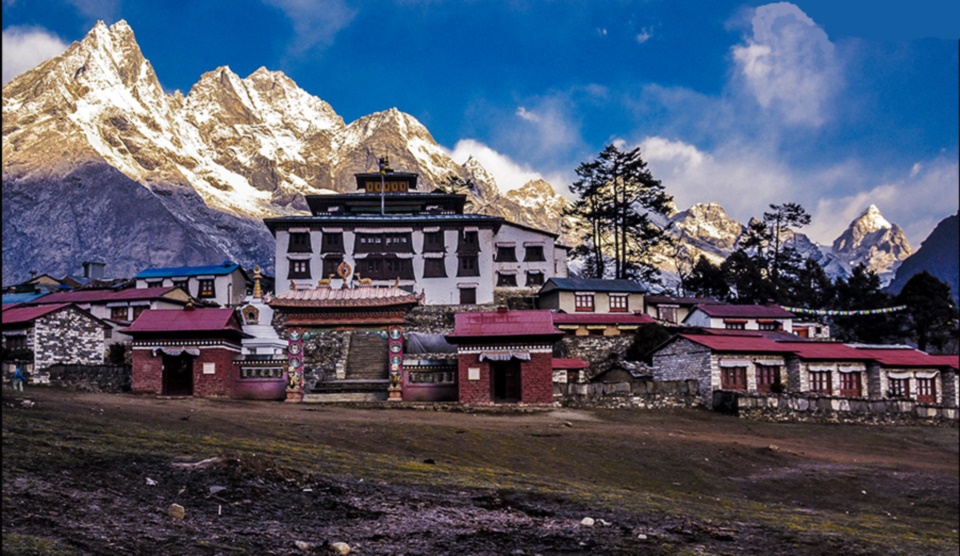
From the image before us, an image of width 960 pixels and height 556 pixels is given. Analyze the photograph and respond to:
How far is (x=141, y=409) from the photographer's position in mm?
25094

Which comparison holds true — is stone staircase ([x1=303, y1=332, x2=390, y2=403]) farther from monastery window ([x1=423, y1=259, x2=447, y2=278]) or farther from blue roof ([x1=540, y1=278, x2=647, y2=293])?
monastery window ([x1=423, y1=259, x2=447, y2=278])

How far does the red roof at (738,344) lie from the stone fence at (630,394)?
2287mm

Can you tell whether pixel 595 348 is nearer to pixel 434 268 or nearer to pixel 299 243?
pixel 434 268

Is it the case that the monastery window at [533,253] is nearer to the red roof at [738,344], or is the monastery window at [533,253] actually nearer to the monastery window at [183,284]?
the monastery window at [183,284]

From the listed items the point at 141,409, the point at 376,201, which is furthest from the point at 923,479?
the point at 376,201

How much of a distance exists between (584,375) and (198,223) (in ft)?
383

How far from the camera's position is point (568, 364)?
42.9 metres

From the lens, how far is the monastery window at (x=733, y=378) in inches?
1517

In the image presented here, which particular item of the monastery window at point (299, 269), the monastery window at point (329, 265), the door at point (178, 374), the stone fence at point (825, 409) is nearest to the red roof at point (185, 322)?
the door at point (178, 374)

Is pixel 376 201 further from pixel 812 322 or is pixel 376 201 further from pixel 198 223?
pixel 198 223

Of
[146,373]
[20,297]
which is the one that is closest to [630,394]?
[146,373]

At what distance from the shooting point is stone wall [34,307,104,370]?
39.3 metres

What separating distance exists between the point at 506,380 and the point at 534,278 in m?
33.1

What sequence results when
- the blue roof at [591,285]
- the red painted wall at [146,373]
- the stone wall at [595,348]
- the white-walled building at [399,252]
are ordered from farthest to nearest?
the white-walled building at [399,252], the blue roof at [591,285], the stone wall at [595,348], the red painted wall at [146,373]
